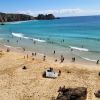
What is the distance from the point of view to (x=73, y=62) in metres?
39.4

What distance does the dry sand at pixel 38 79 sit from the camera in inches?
970

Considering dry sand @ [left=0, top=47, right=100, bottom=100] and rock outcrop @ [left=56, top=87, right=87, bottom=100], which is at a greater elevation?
rock outcrop @ [left=56, top=87, right=87, bottom=100]

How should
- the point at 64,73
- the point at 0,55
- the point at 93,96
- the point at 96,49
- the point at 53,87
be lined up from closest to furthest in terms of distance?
the point at 93,96
the point at 53,87
the point at 64,73
the point at 0,55
the point at 96,49

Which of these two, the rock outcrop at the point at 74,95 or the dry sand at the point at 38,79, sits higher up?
the rock outcrop at the point at 74,95

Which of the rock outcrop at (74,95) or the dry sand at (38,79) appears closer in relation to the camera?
the rock outcrop at (74,95)

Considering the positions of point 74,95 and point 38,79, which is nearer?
point 74,95

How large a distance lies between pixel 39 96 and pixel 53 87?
9.42ft

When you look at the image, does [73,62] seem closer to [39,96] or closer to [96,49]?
[96,49]

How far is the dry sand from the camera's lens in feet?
80.8

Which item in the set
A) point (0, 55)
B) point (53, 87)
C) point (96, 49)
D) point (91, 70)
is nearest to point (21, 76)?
point (53, 87)

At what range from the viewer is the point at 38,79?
96.3 ft

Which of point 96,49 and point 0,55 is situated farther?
point 96,49

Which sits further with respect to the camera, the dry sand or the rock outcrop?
the dry sand

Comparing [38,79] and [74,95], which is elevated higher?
[74,95]
